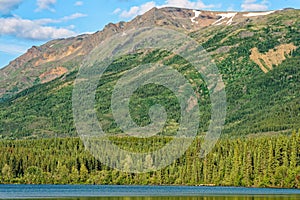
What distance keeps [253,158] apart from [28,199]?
97.9 m

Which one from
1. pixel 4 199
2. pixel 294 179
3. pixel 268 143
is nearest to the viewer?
pixel 4 199

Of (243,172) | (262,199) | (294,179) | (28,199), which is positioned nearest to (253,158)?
(243,172)

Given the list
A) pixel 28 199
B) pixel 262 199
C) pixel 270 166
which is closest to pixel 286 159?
pixel 270 166

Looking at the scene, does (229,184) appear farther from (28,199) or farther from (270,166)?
Answer: (28,199)

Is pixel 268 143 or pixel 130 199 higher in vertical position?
pixel 268 143

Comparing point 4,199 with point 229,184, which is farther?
point 229,184

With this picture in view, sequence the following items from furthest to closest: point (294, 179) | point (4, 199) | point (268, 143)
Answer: point (268, 143), point (294, 179), point (4, 199)

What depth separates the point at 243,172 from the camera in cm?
19475

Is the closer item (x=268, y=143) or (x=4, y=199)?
(x=4, y=199)

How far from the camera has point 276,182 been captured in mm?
178500

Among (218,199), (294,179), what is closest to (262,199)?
(218,199)

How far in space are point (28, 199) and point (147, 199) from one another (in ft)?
66.5

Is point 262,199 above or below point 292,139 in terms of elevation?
below

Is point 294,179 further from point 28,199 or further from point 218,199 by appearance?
point 28,199
